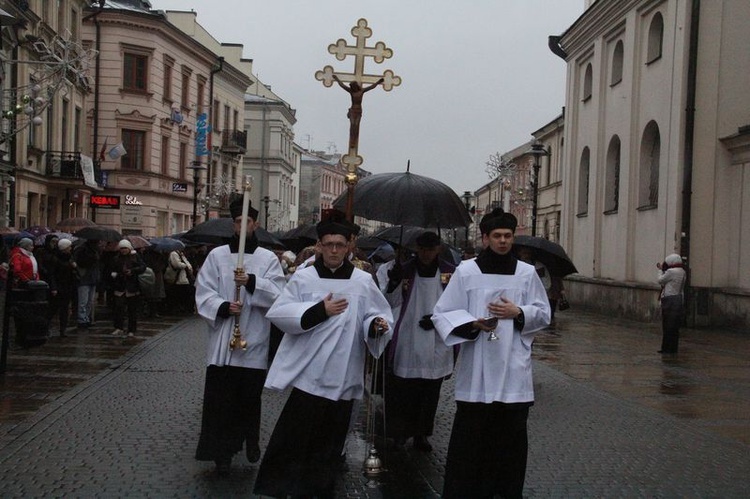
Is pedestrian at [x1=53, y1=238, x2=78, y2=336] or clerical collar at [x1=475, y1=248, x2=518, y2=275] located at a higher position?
clerical collar at [x1=475, y1=248, x2=518, y2=275]

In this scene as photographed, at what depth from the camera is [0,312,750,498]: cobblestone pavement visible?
7.33 m

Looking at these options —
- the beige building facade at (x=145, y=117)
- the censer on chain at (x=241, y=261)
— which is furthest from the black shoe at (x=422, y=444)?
the beige building facade at (x=145, y=117)

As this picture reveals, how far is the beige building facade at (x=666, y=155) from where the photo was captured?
23.9 metres

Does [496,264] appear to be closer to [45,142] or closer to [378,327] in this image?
[378,327]

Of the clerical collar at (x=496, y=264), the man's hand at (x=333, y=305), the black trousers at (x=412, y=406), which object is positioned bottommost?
the black trousers at (x=412, y=406)

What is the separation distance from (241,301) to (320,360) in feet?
4.42

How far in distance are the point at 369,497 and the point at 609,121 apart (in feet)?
84.8

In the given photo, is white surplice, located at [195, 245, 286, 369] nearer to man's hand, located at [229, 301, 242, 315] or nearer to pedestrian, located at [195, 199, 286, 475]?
pedestrian, located at [195, 199, 286, 475]

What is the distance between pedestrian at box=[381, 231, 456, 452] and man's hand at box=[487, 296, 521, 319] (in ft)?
7.16

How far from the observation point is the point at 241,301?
754 centimetres

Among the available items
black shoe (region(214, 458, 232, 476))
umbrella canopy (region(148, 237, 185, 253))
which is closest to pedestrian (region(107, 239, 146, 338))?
umbrella canopy (region(148, 237, 185, 253))

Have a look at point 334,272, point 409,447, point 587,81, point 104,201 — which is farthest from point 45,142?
point 334,272

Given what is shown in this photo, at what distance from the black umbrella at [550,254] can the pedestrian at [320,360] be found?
284 inches

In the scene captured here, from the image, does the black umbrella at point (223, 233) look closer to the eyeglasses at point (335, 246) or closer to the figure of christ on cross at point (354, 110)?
the figure of christ on cross at point (354, 110)
